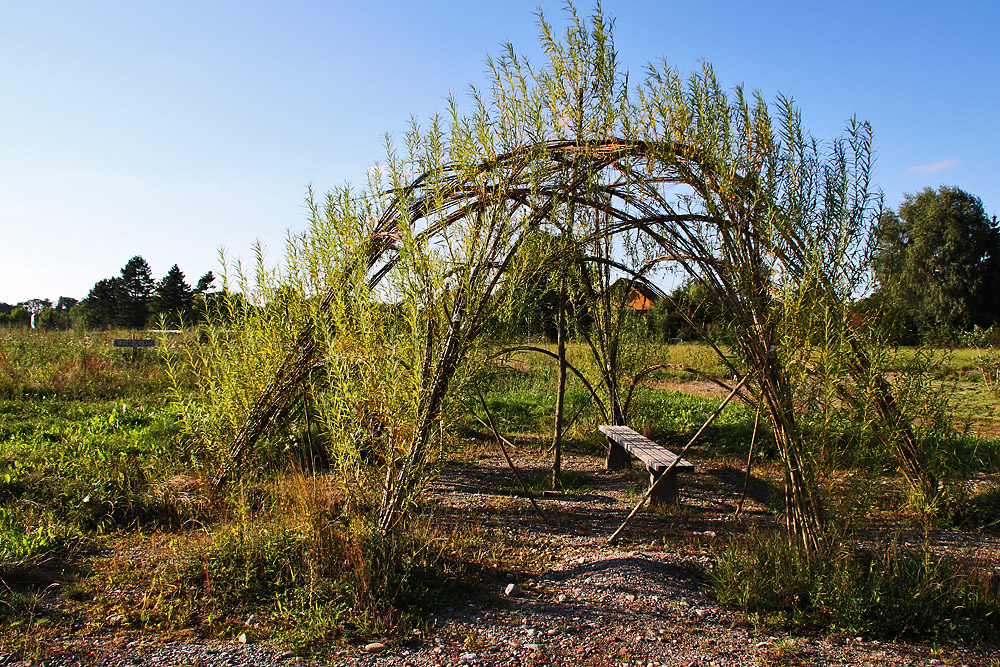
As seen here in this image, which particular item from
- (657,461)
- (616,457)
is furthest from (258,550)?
(616,457)

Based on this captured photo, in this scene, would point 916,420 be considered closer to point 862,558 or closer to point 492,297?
point 862,558

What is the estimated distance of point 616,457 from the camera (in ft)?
22.1

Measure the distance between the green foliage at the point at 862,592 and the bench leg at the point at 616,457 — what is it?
3170mm

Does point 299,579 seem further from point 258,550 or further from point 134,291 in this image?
point 134,291

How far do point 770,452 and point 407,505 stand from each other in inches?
201

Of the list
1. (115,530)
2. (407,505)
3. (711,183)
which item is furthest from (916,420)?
(115,530)

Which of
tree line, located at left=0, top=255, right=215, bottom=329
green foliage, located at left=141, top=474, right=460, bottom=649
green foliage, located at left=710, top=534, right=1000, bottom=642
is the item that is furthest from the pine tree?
green foliage, located at left=710, top=534, right=1000, bottom=642

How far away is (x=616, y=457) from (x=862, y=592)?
368cm

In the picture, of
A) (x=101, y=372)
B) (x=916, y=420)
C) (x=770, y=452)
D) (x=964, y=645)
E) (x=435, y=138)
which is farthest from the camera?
(x=101, y=372)

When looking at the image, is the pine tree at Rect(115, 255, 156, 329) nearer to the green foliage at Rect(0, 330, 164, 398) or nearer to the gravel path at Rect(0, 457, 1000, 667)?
the green foliage at Rect(0, 330, 164, 398)

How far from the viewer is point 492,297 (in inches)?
153

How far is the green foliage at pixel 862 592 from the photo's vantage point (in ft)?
9.74

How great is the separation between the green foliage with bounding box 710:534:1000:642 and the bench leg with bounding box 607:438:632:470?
3.17 m

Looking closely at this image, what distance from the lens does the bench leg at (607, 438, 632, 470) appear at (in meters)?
6.70
